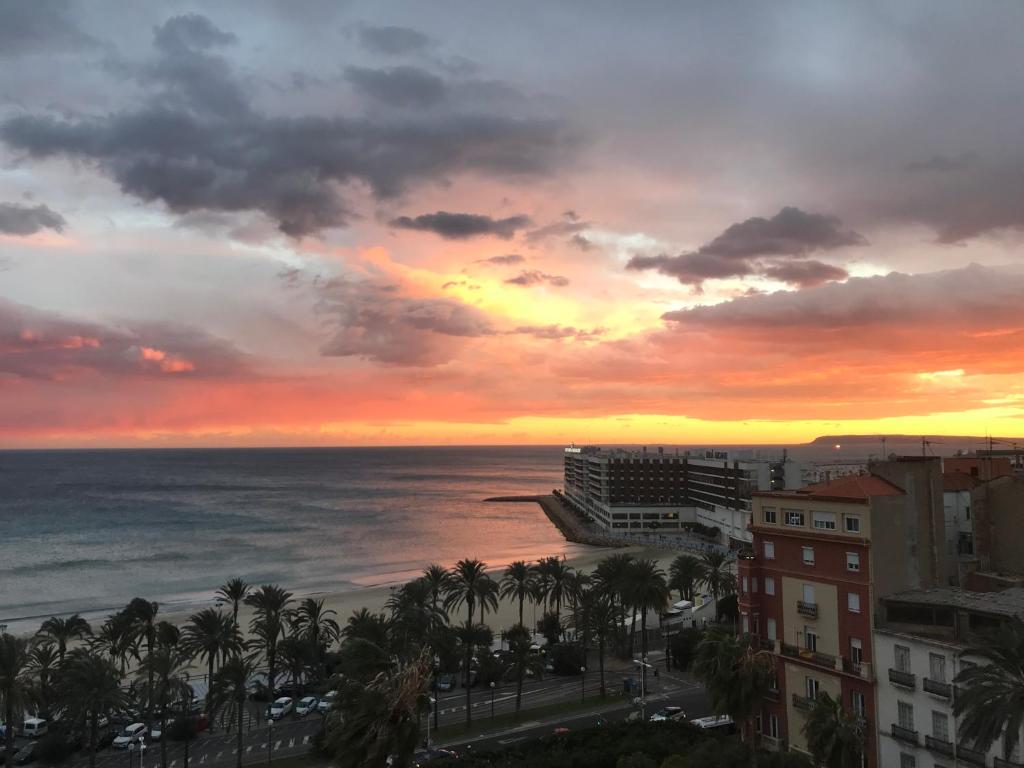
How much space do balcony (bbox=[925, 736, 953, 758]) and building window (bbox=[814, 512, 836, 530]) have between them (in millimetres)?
11140

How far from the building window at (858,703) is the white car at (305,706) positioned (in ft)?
125

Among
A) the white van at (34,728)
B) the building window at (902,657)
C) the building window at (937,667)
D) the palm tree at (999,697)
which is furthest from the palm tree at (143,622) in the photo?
the palm tree at (999,697)

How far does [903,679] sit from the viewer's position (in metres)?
38.2

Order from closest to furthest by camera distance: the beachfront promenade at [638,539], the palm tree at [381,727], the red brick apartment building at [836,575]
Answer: the palm tree at [381,727], the red brick apartment building at [836,575], the beachfront promenade at [638,539]

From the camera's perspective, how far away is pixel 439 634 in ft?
176

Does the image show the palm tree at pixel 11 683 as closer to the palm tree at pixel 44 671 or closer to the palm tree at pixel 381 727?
the palm tree at pixel 44 671

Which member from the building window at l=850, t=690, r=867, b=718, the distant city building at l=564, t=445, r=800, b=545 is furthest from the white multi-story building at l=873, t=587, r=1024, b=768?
the distant city building at l=564, t=445, r=800, b=545

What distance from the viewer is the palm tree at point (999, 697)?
85.5ft

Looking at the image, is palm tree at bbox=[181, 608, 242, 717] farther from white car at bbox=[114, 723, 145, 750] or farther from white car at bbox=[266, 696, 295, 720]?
white car at bbox=[266, 696, 295, 720]

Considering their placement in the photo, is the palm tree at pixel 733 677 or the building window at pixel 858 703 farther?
the building window at pixel 858 703

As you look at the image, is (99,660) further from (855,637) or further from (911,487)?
(911,487)

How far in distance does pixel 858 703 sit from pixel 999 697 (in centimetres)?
1503

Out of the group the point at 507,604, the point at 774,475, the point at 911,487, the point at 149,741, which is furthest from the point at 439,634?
the point at 774,475

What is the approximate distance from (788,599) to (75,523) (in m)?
190
